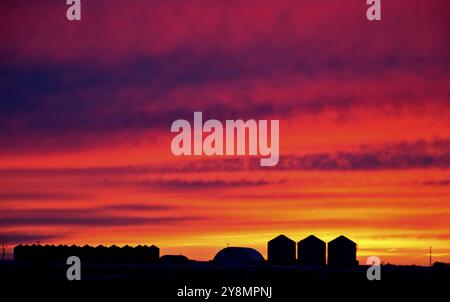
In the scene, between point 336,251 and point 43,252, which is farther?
point 43,252

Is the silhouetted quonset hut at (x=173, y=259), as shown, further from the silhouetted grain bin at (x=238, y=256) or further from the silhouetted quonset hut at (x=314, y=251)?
the silhouetted quonset hut at (x=314, y=251)

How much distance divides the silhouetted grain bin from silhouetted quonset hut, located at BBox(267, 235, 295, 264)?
2.23m

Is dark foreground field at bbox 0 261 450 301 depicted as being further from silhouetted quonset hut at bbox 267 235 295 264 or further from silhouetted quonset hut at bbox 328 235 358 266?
silhouetted quonset hut at bbox 267 235 295 264

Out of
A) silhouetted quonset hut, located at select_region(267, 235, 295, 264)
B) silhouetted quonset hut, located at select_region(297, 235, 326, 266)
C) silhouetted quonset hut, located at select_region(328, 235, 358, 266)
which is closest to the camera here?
silhouetted quonset hut, located at select_region(328, 235, 358, 266)

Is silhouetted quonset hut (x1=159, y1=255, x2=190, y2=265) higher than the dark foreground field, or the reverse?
silhouetted quonset hut (x1=159, y1=255, x2=190, y2=265)

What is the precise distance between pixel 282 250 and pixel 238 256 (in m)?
6.60

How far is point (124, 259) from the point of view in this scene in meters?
149

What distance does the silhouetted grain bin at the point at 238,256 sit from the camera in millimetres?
123275

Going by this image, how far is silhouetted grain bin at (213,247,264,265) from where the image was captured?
123 metres

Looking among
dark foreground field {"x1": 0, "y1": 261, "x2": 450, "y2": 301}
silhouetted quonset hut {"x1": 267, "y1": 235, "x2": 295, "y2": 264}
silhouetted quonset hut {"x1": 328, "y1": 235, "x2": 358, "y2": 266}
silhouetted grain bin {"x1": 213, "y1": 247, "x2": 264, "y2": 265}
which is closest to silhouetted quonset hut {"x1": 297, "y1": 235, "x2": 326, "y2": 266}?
silhouetted quonset hut {"x1": 328, "y1": 235, "x2": 358, "y2": 266}
